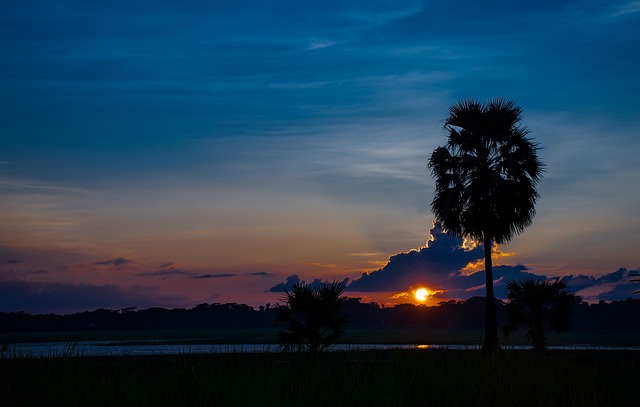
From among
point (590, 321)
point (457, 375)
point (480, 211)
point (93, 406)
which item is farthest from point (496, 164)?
point (590, 321)

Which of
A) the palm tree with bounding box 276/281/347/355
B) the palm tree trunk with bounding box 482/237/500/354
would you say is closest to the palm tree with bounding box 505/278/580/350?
the palm tree trunk with bounding box 482/237/500/354

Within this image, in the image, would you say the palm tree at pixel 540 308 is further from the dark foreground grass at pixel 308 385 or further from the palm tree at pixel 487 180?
the dark foreground grass at pixel 308 385

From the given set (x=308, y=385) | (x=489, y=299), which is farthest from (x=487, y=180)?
(x=308, y=385)

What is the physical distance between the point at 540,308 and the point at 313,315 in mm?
15052

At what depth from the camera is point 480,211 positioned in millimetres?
40688

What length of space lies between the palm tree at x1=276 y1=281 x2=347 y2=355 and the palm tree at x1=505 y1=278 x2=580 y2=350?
40.0 feet

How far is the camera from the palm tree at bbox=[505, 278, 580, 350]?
127 ft

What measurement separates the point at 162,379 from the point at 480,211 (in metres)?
33.2

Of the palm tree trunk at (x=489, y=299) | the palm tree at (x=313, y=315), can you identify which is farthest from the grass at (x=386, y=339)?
the palm tree at (x=313, y=315)

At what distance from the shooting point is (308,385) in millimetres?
8891

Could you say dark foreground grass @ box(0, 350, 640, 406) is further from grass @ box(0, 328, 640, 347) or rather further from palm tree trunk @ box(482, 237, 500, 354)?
grass @ box(0, 328, 640, 347)

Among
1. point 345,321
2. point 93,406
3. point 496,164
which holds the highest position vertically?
point 496,164

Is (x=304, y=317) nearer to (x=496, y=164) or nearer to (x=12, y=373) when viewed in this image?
(x=496, y=164)

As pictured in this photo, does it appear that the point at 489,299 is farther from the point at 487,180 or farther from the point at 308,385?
the point at 308,385
